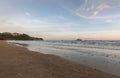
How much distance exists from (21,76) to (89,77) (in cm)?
342

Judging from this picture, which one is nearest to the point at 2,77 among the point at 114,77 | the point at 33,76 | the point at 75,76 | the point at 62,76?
the point at 33,76

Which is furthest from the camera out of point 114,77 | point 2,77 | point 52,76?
point 114,77

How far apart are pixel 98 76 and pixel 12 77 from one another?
4.46m

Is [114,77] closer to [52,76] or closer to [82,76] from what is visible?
[82,76]

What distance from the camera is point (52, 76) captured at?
24.8 feet

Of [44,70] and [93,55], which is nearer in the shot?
[44,70]

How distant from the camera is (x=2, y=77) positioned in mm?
7047

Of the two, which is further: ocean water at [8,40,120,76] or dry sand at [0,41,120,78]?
ocean water at [8,40,120,76]

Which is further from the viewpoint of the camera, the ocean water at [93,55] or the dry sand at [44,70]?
the ocean water at [93,55]

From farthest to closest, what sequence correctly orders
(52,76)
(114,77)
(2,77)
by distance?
(114,77)
(52,76)
(2,77)

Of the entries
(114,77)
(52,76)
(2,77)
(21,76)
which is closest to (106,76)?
(114,77)

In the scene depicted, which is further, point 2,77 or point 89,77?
point 89,77

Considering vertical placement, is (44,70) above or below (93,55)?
above

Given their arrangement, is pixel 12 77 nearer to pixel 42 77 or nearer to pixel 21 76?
pixel 21 76
